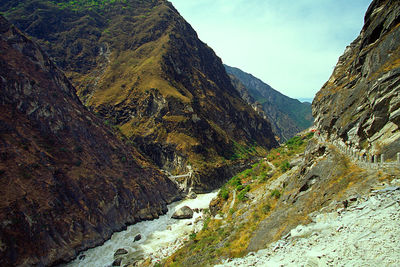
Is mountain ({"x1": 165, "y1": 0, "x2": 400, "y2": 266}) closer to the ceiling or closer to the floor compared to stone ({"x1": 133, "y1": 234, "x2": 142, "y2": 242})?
closer to the ceiling

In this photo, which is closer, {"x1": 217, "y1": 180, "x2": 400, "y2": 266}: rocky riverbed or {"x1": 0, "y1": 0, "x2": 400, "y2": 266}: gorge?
{"x1": 217, "y1": 180, "x2": 400, "y2": 266}: rocky riverbed

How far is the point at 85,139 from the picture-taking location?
51438 mm

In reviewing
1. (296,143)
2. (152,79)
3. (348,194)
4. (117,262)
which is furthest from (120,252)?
(152,79)

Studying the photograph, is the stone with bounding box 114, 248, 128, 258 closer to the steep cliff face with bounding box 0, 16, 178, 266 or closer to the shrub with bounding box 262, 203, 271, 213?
the steep cliff face with bounding box 0, 16, 178, 266

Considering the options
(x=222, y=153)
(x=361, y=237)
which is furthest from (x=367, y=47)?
(x=222, y=153)

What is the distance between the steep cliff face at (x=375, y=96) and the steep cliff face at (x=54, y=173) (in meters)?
37.1

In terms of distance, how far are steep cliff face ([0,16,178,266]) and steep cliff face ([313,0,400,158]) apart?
37.1 metres

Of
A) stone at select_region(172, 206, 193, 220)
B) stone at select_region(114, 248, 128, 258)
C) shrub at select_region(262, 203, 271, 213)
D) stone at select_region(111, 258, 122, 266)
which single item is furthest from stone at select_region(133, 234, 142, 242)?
shrub at select_region(262, 203, 271, 213)

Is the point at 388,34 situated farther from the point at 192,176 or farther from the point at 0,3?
the point at 0,3

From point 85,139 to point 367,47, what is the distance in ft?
168

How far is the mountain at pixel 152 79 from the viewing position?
80438mm

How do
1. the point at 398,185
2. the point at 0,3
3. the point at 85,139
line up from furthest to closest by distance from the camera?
the point at 0,3 < the point at 85,139 < the point at 398,185

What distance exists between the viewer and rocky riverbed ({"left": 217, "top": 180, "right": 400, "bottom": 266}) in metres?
8.30

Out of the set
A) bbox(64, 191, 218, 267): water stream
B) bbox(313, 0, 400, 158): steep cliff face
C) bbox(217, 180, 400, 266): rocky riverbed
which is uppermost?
bbox(313, 0, 400, 158): steep cliff face
